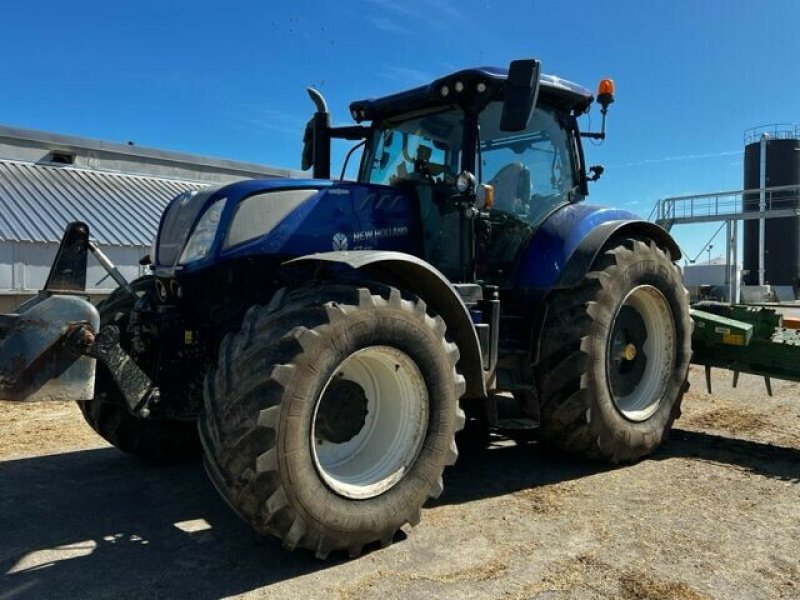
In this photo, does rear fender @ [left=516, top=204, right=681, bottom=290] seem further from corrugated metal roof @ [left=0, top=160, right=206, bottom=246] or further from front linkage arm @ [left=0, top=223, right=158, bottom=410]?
corrugated metal roof @ [left=0, top=160, right=206, bottom=246]

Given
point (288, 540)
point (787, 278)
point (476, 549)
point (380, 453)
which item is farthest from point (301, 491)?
point (787, 278)

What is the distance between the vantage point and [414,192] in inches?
190

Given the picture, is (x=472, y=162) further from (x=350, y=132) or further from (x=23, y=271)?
(x=23, y=271)

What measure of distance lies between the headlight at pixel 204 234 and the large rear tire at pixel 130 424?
67 centimetres

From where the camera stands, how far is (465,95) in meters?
4.65

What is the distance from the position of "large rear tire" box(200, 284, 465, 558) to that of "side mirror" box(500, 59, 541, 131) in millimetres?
1275

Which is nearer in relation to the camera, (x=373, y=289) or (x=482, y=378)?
(x=373, y=289)

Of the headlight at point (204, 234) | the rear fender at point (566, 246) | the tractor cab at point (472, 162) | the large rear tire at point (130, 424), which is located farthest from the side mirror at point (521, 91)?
the large rear tire at point (130, 424)

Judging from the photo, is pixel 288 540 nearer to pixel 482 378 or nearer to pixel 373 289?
pixel 373 289

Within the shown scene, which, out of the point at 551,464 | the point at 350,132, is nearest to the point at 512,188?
the point at 350,132

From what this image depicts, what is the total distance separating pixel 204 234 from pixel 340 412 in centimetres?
125

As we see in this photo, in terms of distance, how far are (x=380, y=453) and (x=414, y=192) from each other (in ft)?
6.21

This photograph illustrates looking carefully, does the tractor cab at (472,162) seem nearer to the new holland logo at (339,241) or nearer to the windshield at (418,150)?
the windshield at (418,150)

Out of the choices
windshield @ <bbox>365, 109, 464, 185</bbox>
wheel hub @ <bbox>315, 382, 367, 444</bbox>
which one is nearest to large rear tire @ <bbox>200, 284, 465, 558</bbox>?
wheel hub @ <bbox>315, 382, 367, 444</bbox>
